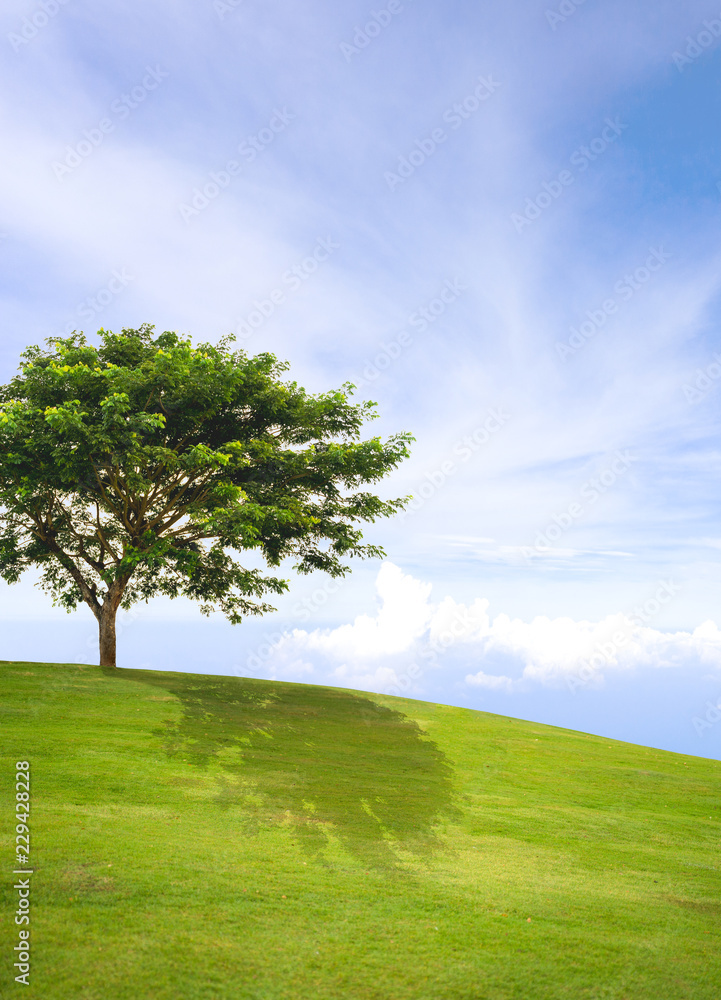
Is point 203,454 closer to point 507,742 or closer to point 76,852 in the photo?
point 76,852

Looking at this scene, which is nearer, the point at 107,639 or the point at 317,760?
the point at 317,760

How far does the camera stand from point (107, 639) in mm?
26812

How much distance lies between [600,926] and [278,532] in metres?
18.3

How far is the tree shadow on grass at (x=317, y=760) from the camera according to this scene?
13977 millimetres

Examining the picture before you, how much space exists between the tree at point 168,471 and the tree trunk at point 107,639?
0.18 feet

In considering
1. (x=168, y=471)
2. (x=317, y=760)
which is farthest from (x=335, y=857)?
(x=168, y=471)

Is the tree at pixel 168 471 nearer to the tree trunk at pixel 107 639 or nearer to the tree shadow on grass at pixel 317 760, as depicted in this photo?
the tree trunk at pixel 107 639

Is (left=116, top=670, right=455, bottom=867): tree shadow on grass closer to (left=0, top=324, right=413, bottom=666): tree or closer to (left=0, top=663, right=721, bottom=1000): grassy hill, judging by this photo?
(left=0, top=663, right=721, bottom=1000): grassy hill

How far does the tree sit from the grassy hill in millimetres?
5321

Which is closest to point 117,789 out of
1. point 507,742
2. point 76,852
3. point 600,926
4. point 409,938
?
point 76,852

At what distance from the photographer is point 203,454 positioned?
21797 mm

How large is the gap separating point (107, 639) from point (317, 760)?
41.8 ft

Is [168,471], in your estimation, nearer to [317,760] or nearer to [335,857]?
[317,760]

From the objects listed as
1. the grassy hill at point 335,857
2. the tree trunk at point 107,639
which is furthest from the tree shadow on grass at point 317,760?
the tree trunk at point 107,639
